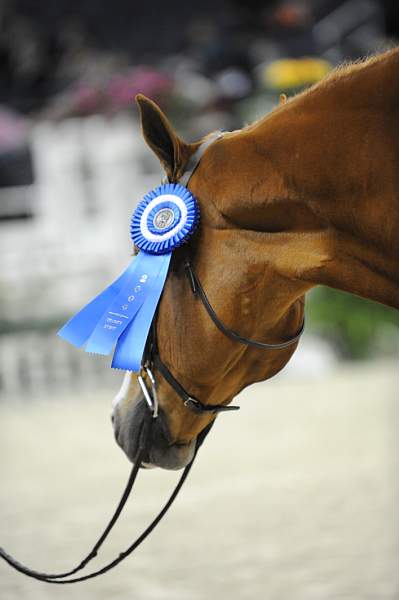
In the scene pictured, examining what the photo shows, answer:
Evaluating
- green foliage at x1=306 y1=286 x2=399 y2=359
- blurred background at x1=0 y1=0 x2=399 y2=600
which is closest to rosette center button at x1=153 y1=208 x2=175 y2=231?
blurred background at x1=0 y1=0 x2=399 y2=600

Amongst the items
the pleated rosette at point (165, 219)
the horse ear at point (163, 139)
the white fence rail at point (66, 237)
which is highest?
the horse ear at point (163, 139)

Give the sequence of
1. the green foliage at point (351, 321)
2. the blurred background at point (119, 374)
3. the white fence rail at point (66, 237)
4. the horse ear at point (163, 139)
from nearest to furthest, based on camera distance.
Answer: the horse ear at point (163, 139) < the blurred background at point (119, 374) < the white fence rail at point (66, 237) < the green foliage at point (351, 321)

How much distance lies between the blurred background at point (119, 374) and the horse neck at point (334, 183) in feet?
3.07

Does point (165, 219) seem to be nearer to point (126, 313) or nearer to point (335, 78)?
point (126, 313)

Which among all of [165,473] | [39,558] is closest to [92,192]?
[165,473]

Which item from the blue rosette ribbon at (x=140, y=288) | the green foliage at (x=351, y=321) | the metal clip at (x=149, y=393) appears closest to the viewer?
the blue rosette ribbon at (x=140, y=288)

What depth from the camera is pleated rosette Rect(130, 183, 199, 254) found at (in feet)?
7.36

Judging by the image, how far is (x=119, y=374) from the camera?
9.52m

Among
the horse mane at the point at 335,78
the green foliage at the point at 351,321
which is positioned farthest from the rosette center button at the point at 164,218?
the green foliage at the point at 351,321

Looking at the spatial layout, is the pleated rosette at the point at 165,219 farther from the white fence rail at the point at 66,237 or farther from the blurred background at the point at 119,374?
the white fence rail at the point at 66,237

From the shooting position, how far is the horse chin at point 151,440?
242 centimetres

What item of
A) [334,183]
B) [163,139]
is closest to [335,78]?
[334,183]

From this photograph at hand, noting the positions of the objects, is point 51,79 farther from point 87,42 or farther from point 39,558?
point 39,558

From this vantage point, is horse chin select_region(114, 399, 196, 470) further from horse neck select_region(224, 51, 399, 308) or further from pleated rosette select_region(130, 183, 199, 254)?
horse neck select_region(224, 51, 399, 308)
